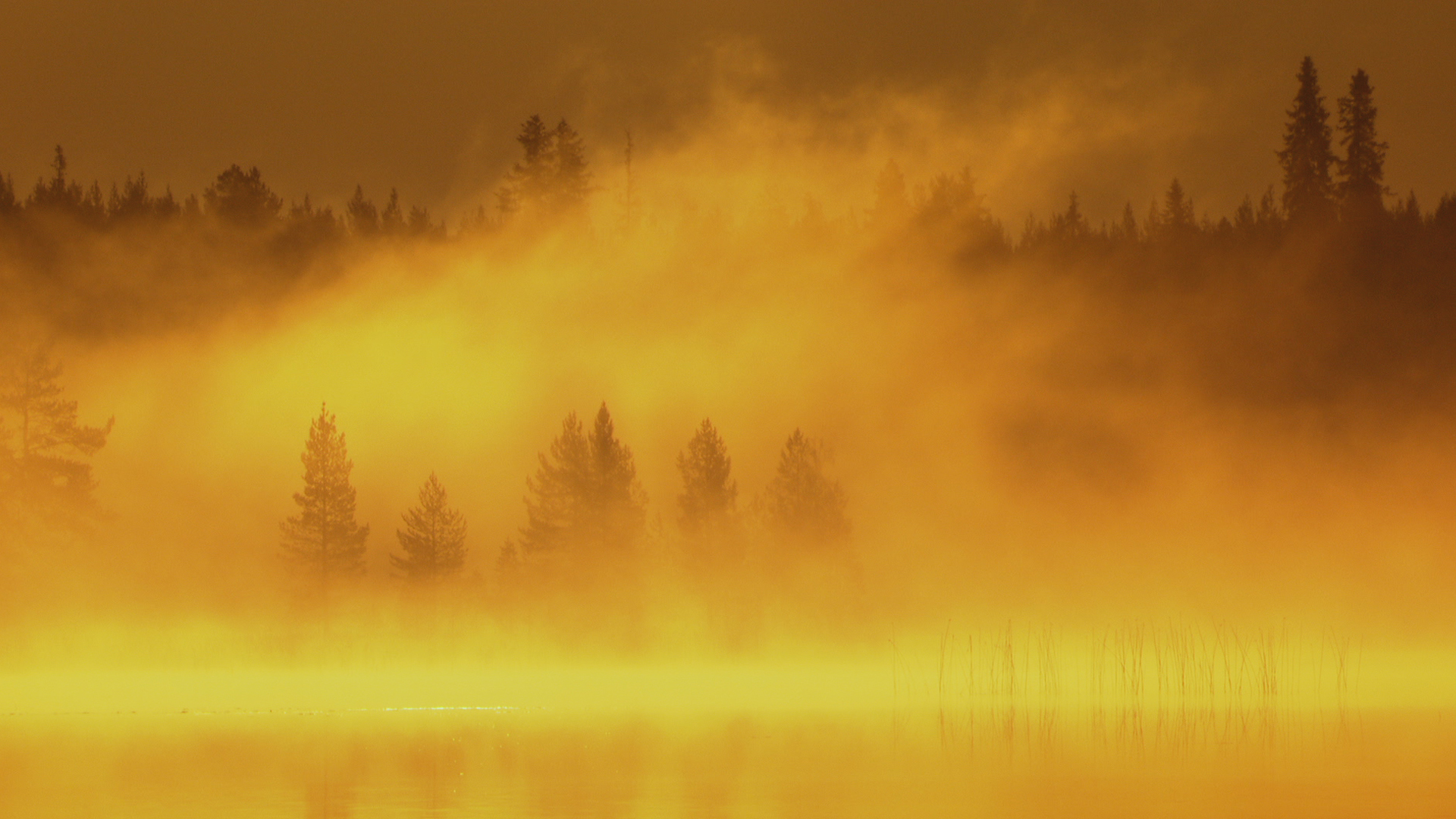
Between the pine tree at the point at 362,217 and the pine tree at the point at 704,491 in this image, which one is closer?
the pine tree at the point at 704,491

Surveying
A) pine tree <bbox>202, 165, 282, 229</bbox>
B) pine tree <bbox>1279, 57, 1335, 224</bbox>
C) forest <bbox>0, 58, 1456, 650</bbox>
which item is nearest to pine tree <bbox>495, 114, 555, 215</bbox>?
forest <bbox>0, 58, 1456, 650</bbox>

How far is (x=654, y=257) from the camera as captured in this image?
129 meters

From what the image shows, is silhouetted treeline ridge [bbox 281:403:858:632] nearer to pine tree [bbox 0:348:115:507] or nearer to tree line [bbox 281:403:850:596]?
tree line [bbox 281:403:850:596]

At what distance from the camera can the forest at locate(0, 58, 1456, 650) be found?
66750 millimetres

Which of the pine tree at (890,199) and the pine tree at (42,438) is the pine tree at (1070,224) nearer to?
the pine tree at (890,199)

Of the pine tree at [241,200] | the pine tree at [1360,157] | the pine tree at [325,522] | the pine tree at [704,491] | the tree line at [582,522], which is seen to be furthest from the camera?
the pine tree at [241,200]

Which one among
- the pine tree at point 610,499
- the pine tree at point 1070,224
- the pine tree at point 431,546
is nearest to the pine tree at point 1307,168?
the pine tree at point 1070,224

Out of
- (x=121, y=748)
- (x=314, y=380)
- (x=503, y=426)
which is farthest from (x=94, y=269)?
(x=121, y=748)

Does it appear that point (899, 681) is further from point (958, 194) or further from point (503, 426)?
point (958, 194)

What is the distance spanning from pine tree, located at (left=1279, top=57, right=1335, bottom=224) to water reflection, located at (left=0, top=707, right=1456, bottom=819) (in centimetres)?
8246

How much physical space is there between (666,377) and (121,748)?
8956cm

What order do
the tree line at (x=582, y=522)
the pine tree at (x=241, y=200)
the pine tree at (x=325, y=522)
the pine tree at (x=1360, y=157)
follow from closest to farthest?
the tree line at (x=582, y=522) → the pine tree at (x=325, y=522) → the pine tree at (x=1360, y=157) → the pine tree at (x=241, y=200)

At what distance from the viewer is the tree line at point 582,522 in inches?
2616

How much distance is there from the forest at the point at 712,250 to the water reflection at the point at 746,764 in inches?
1288
